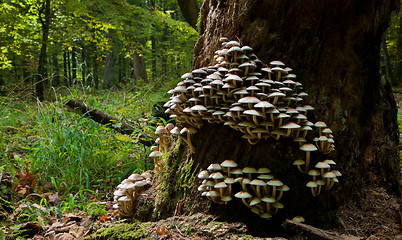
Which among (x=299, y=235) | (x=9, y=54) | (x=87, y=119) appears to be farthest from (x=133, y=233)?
(x=9, y=54)

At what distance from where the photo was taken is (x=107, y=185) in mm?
3951

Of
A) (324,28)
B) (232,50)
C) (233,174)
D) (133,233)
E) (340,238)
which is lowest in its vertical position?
(133,233)

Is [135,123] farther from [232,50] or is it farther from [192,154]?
[232,50]

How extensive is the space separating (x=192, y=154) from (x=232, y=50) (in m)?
1.11

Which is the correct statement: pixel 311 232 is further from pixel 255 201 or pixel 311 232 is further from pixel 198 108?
pixel 198 108

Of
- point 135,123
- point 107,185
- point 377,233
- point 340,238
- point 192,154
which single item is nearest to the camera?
point 340,238

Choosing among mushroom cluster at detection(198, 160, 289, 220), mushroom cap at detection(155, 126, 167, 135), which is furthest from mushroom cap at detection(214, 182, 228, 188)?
mushroom cap at detection(155, 126, 167, 135)

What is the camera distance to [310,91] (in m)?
2.21

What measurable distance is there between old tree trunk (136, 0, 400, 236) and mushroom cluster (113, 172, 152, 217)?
313mm

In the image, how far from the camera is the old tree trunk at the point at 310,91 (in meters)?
2.09

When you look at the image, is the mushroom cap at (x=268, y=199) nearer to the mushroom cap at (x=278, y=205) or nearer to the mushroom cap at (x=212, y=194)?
the mushroom cap at (x=278, y=205)

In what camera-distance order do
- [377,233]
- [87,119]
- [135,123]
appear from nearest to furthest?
[377,233] < [87,119] < [135,123]

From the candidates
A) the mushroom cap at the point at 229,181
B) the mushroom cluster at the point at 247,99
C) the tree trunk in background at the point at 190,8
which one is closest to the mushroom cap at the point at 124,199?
the mushroom cluster at the point at 247,99

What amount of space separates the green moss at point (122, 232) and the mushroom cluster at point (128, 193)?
25 cm
